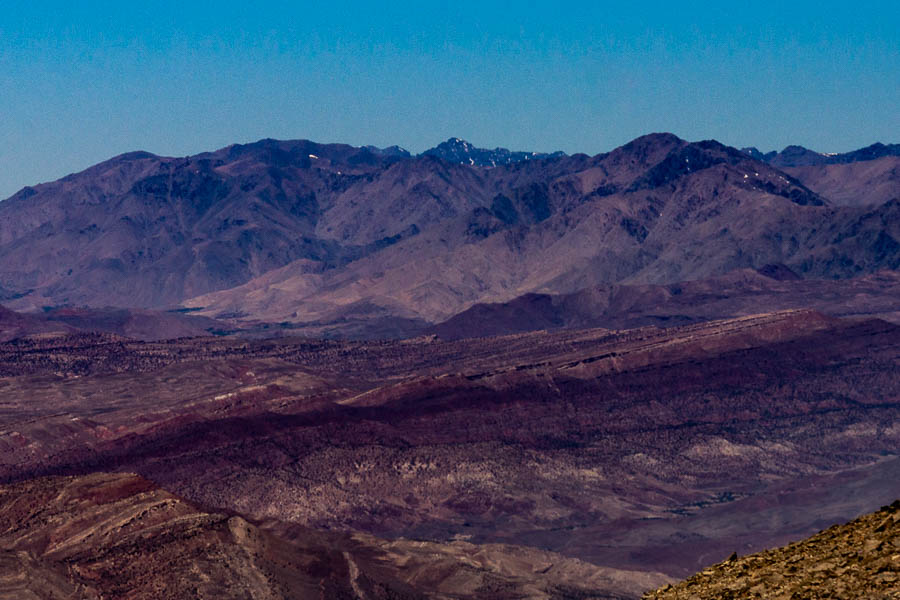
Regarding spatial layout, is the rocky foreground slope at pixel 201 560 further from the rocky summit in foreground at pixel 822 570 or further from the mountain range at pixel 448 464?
the rocky summit in foreground at pixel 822 570

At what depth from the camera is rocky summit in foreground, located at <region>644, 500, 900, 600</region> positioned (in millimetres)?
17750

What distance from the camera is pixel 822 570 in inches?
731

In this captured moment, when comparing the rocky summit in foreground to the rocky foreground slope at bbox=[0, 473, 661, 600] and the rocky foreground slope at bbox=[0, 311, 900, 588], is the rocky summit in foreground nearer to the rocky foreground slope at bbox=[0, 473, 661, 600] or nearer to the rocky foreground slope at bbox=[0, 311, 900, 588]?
the rocky foreground slope at bbox=[0, 473, 661, 600]

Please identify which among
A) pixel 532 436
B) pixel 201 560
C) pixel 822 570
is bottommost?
pixel 532 436

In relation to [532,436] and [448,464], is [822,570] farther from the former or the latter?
[532,436]

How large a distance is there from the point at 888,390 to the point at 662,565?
3100 inches

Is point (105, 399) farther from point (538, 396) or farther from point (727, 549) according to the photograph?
point (727, 549)

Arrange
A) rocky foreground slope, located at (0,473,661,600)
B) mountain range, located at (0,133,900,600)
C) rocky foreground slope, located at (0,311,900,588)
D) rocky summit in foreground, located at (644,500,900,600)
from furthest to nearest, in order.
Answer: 1. rocky foreground slope, located at (0,311,900,588)
2. mountain range, located at (0,133,900,600)
3. rocky foreground slope, located at (0,473,661,600)
4. rocky summit in foreground, located at (644,500,900,600)

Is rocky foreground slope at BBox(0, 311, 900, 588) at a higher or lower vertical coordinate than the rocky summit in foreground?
lower

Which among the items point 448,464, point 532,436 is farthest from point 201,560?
point 532,436

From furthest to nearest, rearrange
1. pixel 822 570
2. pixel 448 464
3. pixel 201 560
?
pixel 448 464 → pixel 201 560 → pixel 822 570

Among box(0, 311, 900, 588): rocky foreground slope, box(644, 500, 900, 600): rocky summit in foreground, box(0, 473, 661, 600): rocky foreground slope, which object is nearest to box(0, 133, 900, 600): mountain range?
box(0, 473, 661, 600): rocky foreground slope

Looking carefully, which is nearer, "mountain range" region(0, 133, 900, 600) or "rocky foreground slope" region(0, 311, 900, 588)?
"mountain range" region(0, 133, 900, 600)

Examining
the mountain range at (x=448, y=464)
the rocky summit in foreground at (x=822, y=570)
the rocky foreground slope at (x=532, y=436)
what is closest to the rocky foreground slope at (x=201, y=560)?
the mountain range at (x=448, y=464)
